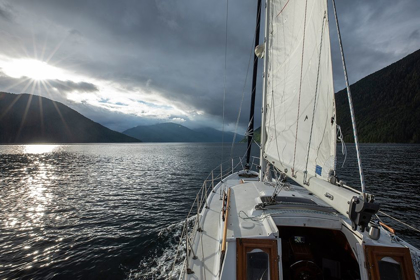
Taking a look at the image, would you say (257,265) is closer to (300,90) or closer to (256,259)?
(256,259)

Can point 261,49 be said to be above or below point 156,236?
above

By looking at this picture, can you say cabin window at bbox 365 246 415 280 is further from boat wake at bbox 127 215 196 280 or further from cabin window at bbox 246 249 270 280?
boat wake at bbox 127 215 196 280

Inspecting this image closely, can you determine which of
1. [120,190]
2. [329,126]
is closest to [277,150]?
[329,126]

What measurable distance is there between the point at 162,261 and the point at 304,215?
7389mm

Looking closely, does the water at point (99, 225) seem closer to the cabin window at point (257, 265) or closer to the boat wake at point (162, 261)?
the boat wake at point (162, 261)

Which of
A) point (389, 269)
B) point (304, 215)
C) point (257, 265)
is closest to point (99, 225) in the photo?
point (257, 265)

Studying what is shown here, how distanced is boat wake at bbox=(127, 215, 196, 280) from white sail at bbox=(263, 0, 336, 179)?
584 cm

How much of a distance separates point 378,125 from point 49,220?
222906 millimetres

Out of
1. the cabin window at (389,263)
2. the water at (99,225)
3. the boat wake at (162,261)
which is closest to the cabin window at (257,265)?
the cabin window at (389,263)

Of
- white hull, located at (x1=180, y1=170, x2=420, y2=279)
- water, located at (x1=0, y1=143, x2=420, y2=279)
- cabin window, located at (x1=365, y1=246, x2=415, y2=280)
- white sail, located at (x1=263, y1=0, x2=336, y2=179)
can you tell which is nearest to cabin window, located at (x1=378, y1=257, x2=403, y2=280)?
cabin window, located at (x1=365, y1=246, x2=415, y2=280)

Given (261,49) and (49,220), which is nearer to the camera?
(261,49)

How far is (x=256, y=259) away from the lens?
4.11m

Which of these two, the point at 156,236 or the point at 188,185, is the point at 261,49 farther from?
the point at 188,185

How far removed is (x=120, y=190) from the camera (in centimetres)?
2247
